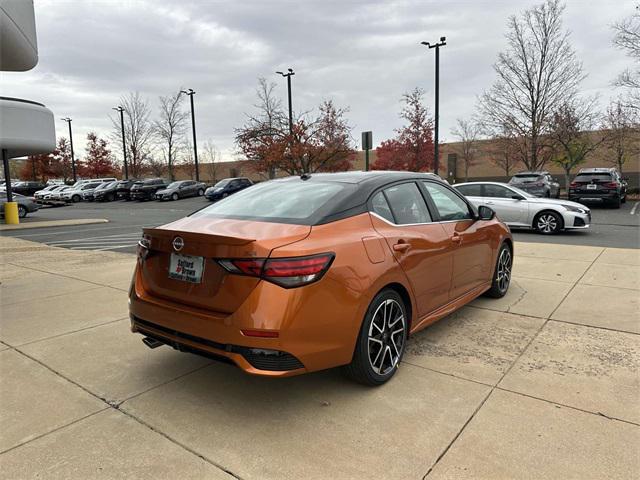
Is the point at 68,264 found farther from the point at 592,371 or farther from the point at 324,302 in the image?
the point at 592,371

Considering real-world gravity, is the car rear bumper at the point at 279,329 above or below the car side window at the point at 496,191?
below

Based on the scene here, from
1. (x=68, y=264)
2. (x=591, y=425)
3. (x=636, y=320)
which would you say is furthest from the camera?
(x=68, y=264)

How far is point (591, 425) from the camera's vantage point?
110 inches

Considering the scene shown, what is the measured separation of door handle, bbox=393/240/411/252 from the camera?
3421mm

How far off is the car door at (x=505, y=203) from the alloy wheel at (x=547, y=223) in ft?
1.29

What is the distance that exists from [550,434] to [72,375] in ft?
11.1

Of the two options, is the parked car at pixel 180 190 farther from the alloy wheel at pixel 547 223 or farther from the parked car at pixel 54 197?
the alloy wheel at pixel 547 223

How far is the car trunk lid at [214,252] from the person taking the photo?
9.13 feet

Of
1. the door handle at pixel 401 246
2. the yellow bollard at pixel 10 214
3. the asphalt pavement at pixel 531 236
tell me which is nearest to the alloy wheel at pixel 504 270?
the door handle at pixel 401 246

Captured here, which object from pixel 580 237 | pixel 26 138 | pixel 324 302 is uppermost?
pixel 26 138

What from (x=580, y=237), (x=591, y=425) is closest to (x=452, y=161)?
(x=580, y=237)

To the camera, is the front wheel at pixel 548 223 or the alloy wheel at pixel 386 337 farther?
the front wheel at pixel 548 223

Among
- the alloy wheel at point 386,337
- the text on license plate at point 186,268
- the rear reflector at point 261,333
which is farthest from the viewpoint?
the alloy wheel at point 386,337

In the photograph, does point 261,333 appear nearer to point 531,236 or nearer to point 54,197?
point 531,236
